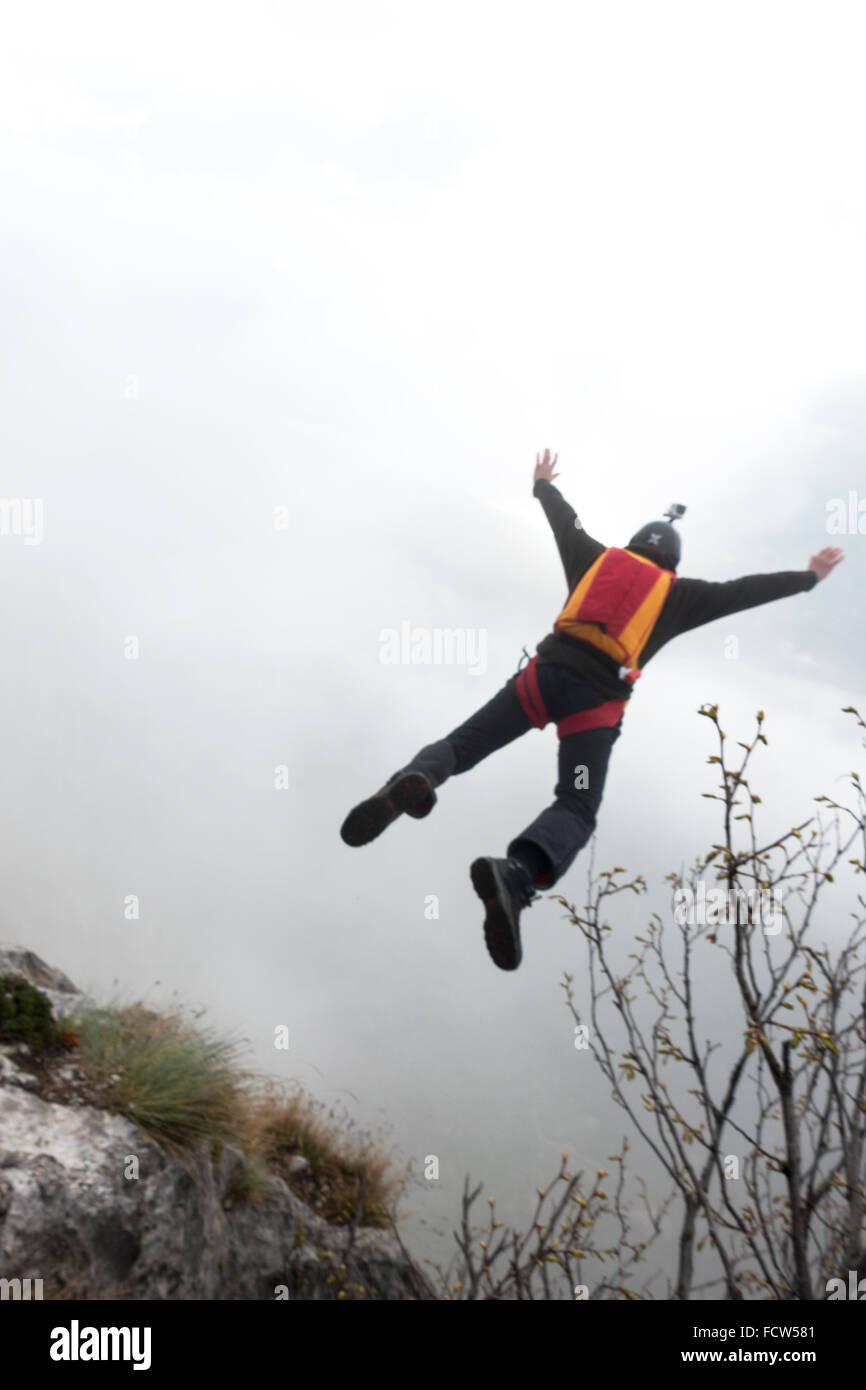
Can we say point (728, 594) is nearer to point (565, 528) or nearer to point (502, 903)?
point (565, 528)

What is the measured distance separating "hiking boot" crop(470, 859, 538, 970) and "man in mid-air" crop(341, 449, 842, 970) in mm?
19

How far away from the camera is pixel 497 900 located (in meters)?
3.75

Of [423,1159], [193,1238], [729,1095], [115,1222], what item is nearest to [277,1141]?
[423,1159]

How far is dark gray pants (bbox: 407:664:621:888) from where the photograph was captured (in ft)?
13.4

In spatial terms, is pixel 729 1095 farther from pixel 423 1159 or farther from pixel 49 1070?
pixel 423 1159

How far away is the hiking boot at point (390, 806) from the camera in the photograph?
4324 millimetres

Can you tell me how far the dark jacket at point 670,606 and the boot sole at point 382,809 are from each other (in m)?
1.07

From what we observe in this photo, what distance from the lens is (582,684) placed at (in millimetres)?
4484

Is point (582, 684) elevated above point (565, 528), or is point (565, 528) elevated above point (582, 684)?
point (565, 528)

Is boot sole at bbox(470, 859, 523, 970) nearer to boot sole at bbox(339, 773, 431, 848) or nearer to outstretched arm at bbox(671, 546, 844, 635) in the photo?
boot sole at bbox(339, 773, 431, 848)

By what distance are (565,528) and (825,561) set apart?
161 centimetres

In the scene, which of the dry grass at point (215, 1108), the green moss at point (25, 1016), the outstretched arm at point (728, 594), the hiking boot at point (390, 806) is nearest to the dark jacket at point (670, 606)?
the outstretched arm at point (728, 594)

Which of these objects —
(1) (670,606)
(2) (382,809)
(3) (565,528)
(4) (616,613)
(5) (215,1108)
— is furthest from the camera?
(5) (215,1108)

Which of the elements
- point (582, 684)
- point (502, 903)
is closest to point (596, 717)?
point (582, 684)
